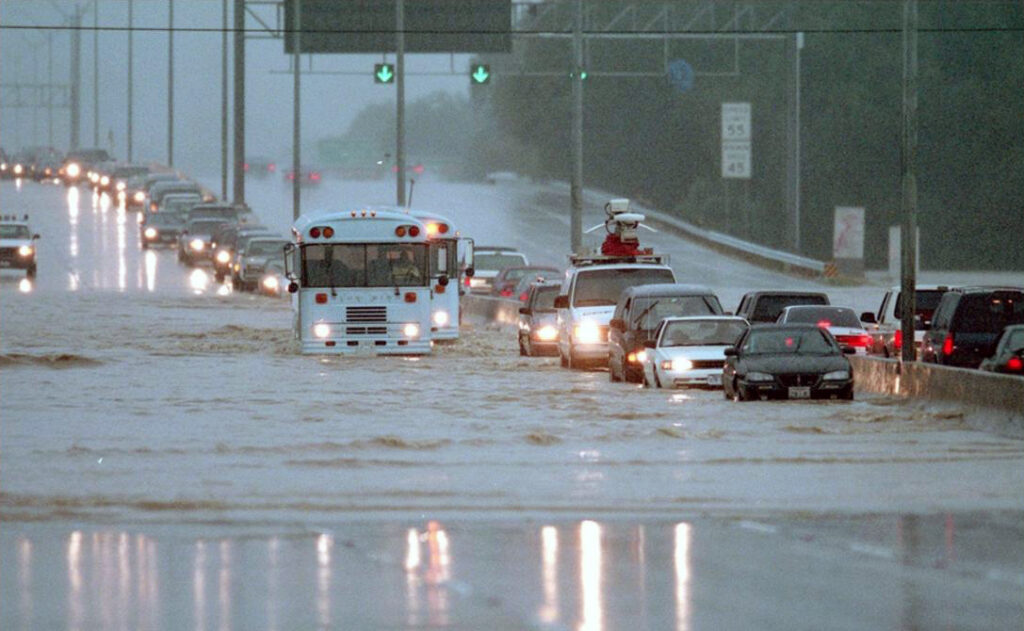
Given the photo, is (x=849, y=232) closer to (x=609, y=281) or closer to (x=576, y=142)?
(x=576, y=142)

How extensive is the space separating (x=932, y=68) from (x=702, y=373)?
76.5 meters

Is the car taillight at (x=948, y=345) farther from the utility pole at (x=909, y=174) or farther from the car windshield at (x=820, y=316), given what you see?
the car windshield at (x=820, y=316)

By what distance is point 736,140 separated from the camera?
3155 inches

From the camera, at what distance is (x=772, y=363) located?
28.6 m

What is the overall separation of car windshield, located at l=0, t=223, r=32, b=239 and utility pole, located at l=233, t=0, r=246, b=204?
1259 cm

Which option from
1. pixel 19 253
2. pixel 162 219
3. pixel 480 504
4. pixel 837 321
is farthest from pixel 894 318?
pixel 162 219

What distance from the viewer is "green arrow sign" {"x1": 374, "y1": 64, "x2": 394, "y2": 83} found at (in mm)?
61375

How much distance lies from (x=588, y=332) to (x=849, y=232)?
4039 cm

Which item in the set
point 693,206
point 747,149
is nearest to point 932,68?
point 693,206

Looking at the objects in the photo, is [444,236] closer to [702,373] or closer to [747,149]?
[702,373]

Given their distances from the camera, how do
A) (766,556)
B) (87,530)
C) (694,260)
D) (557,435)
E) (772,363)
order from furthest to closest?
(694,260), (772,363), (557,435), (87,530), (766,556)

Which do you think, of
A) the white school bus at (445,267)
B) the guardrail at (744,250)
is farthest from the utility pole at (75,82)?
the white school bus at (445,267)

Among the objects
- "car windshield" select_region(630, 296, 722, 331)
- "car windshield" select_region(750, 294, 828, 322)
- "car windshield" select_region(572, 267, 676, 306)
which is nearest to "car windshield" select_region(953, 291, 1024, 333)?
"car windshield" select_region(630, 296, 722, 331)

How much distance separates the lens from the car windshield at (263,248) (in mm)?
65938
